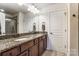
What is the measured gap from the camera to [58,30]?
233 centimetres

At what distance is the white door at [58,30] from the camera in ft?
7.36

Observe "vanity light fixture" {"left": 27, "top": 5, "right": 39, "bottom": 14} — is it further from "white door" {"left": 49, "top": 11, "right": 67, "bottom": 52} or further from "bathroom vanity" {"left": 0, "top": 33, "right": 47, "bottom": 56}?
"bathroom vanity" {"left": 0, "top": 33, "right": 47, "bottom": 56}

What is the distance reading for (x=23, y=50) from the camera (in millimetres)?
1734

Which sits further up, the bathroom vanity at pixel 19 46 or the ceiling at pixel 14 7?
the ceiling at pixel 14 7

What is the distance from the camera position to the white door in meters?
2.24

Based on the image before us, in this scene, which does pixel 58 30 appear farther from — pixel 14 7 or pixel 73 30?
pixel 14 7

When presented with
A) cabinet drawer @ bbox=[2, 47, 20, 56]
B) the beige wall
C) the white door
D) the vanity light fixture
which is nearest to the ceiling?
the vanity light fixture

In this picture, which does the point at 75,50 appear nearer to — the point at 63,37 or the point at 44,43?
the point at 63,37

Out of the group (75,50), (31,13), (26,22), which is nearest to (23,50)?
(26,22)

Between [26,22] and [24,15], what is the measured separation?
0.14m

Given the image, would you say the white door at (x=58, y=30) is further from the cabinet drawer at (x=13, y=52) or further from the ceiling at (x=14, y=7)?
the cabinet drawer at (x=13, y=52)

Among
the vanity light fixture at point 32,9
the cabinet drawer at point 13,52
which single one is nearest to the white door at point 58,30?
the vanity light fixture at point 32,9

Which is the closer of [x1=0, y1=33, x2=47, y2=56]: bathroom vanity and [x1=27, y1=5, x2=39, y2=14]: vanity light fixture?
[x1=0, y1=33, x2=47, y2=56]: bathroom vanity

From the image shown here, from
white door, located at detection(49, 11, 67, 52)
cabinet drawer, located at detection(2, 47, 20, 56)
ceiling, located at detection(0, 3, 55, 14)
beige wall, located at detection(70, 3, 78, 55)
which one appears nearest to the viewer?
cabinet drawer, located at detection(2, 47, 20, 56)
